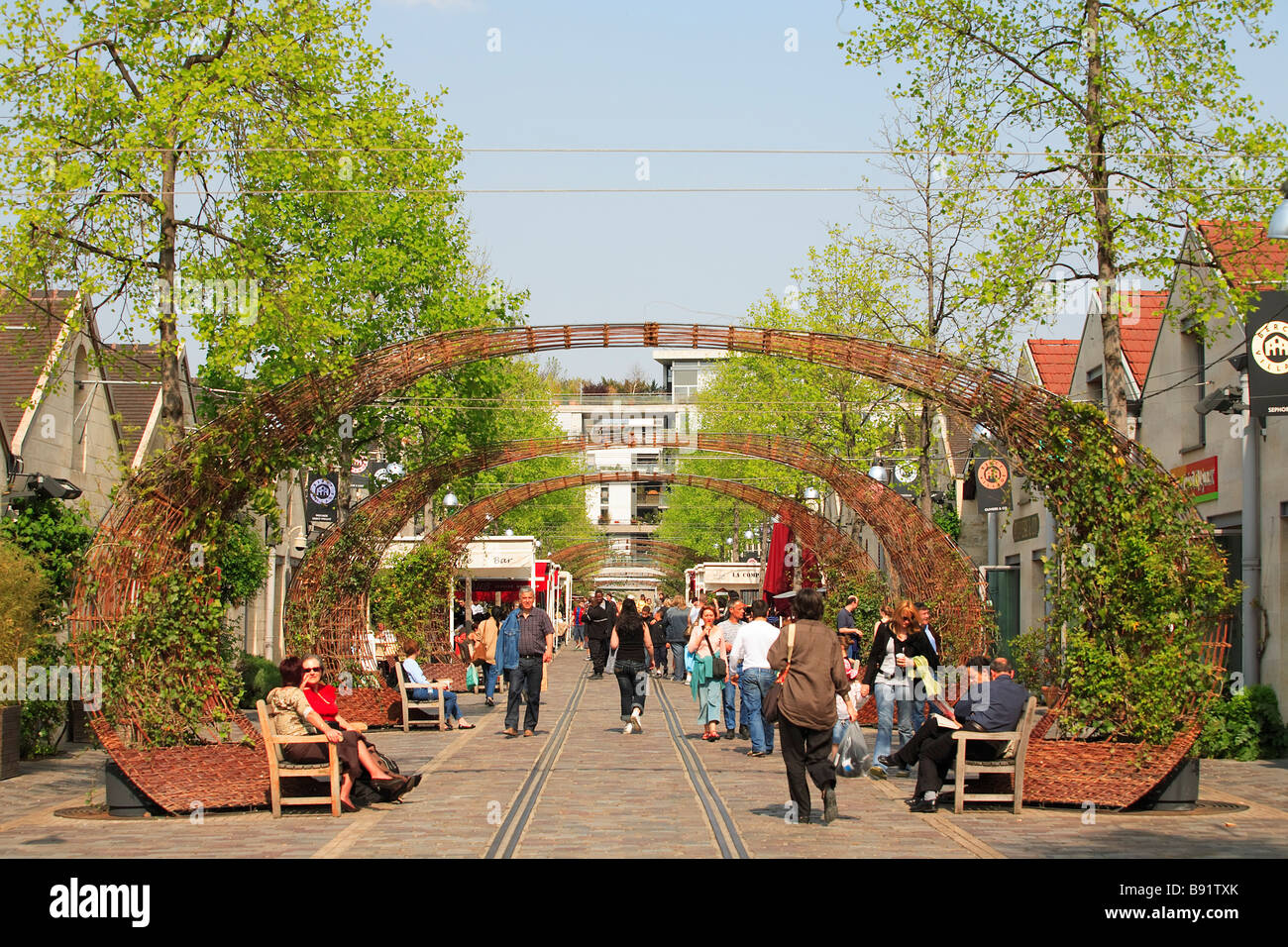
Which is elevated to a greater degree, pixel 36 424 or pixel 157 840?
pixel 36 424

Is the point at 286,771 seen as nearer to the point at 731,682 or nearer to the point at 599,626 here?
the point at 731,682

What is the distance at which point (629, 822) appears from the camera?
465 inches

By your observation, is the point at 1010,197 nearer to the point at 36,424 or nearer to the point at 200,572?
the point at 200,572

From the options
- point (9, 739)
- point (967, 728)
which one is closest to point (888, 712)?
point (967, 728)

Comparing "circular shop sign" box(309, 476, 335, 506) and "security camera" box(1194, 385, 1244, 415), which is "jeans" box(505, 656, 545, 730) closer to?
"security camera" box(1194, 385, 1244, 415)

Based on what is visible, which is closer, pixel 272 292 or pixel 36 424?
pixel 272 292

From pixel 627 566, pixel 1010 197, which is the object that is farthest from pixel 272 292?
pixel 627 566

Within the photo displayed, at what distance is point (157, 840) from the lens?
1119 cm

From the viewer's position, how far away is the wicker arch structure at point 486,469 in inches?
903

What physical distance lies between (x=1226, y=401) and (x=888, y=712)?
684cm

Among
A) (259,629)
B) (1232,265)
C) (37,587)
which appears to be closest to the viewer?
(1232,265)

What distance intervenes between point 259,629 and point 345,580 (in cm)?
1485

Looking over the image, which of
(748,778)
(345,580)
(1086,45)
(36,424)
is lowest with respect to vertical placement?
(748,778)
